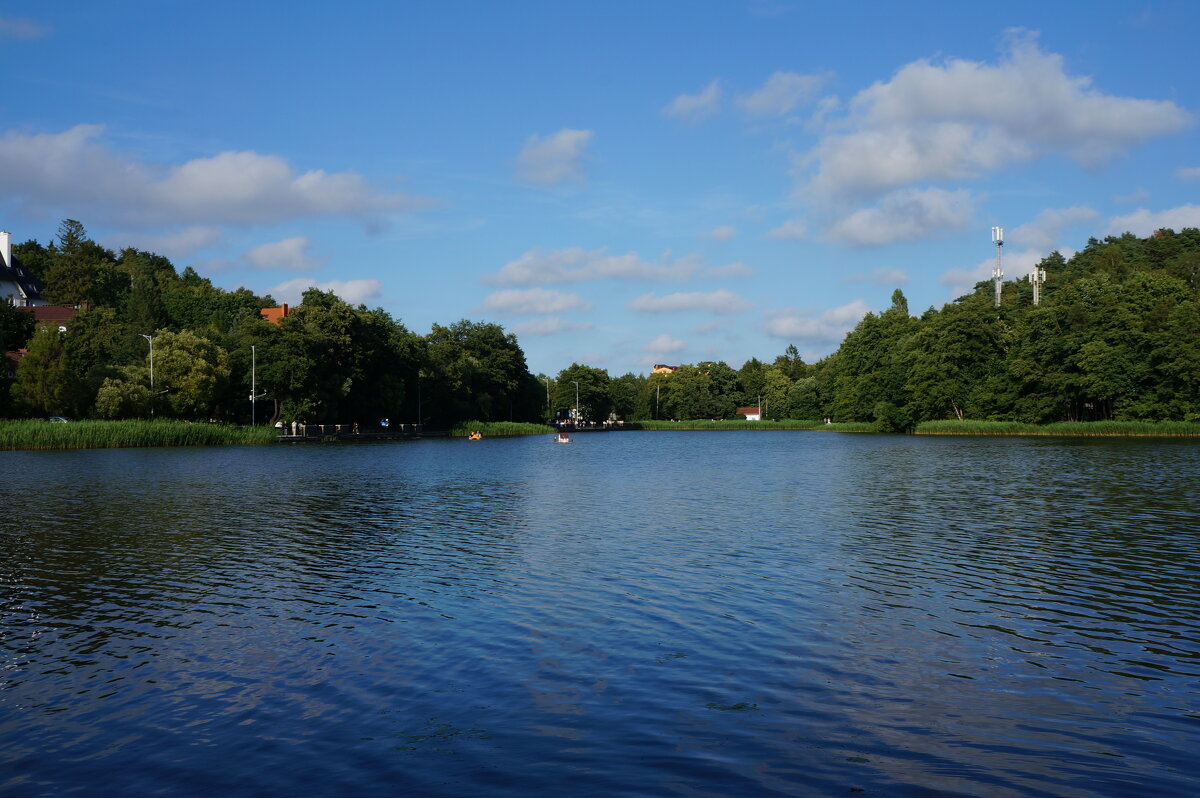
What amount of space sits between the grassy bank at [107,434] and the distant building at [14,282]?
254ft

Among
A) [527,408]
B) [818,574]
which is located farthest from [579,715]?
[527,408]

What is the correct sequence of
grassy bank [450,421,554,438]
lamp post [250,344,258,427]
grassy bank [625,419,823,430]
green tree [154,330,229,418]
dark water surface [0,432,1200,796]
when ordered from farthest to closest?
grassy bank [625,419,823,430], grassy bank [450,421,554,438], lamp post [250,344,258,427], green tree [154,330,229,418], dark water surface [0,432,1200,796]

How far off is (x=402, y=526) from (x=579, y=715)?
63.3 ft

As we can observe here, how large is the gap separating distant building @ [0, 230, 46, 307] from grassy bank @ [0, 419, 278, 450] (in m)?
77.5

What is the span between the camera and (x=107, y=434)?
75.6m

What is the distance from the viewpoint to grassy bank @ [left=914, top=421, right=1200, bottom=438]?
290 feet

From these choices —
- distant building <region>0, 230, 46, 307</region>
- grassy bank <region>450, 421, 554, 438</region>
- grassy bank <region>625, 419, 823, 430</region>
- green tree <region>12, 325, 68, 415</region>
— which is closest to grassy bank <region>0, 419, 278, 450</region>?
green tree <region>12, 325, 68, 415</region>

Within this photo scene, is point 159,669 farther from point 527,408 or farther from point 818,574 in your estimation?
point 527,408

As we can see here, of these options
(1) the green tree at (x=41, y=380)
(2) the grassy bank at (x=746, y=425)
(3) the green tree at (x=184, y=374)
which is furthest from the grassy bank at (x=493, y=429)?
(1) the green tree at (x=41, y=380)

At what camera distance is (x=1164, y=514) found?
96.3 ft

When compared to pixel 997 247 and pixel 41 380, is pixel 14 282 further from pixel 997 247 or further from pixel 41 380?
pixel 997 247

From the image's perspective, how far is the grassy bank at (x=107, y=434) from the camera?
71312mm

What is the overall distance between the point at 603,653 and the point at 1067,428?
97.6 m

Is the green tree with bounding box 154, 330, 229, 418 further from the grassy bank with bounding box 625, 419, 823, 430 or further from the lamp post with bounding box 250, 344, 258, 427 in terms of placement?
the grassy bank with bounding box 625, 419, 823, 430
